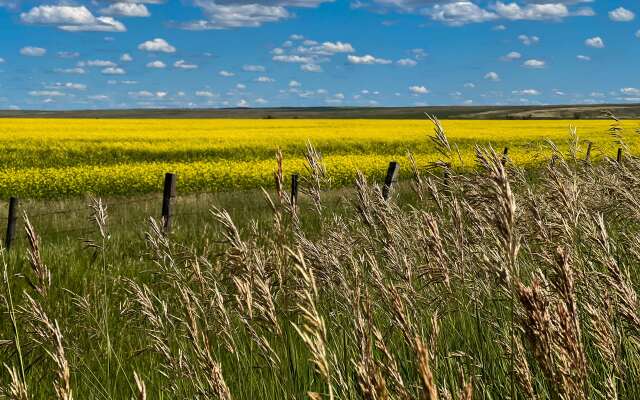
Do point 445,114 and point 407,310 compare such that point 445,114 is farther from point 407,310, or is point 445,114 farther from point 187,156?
point 407,310

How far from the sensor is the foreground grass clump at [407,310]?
1.48 metres

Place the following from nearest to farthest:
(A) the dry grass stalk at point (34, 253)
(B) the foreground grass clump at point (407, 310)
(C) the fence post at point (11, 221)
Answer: (B) the foreground grass clump at point (407, 310), (A) the dry grass stalk at point (34, 253), (C) the fence post at point (11, 221)

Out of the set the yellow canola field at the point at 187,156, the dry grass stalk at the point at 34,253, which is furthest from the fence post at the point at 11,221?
the yellow canola field at the point at 187,156

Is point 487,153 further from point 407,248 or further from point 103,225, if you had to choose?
point 103,225

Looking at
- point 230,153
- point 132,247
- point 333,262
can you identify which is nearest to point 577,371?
point 333,262

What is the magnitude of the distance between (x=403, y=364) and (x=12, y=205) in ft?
32.1

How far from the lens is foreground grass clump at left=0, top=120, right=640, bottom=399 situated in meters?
1.48

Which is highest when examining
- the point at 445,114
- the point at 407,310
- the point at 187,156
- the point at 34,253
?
the point at 34,253

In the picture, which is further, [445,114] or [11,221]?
[445,114]

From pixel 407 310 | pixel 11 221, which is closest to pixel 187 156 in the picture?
pixel 11 221

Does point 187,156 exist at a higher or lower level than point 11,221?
lower

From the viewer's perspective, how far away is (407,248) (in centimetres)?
361

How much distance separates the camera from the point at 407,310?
8.09 feet

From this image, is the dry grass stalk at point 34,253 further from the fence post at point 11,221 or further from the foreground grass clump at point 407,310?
the fence post at point 11,221
